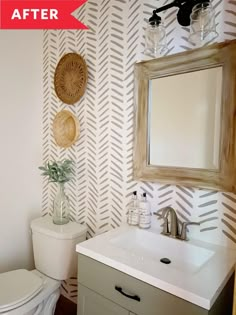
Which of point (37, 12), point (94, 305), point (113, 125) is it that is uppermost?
point (37, 12)

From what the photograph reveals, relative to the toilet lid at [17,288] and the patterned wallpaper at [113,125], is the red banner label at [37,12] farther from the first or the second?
the toilet lid at [17,288]

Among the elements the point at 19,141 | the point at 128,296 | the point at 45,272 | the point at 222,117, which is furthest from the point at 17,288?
the point at 222,117

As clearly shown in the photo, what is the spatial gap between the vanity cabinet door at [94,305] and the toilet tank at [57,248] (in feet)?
1.33

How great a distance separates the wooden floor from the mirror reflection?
4.05ft

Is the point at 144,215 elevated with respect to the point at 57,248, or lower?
elevated

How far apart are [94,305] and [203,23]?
1.39 meters

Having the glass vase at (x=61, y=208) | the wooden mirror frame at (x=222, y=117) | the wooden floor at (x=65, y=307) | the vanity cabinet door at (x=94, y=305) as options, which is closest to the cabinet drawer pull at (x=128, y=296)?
the vanity cabinet door at (x=94, y=305)

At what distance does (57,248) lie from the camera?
1578mm

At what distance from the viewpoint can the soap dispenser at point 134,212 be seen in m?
1.47

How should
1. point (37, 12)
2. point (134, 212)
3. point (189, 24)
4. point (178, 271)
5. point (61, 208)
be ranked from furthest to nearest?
point (61, 208) → point (134, 212) → point (37, 12) → point (189, 24) → point (178, 271)

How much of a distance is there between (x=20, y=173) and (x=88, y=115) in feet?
2.37

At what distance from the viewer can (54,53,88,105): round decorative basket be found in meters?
1.74

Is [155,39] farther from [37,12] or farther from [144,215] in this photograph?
[144,215]

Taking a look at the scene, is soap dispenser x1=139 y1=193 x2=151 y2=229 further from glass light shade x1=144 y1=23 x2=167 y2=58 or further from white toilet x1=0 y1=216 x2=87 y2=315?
glass light shade x1=144 y1=23 x2=167 y2=58
